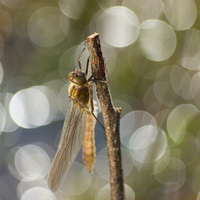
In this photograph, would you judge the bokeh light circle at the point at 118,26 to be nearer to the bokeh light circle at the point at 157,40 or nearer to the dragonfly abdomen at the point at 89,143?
the bokeh light circle at the point at 157,40

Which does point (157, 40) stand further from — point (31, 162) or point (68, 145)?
point (31, 162)

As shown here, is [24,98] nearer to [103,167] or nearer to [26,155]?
[26,155]

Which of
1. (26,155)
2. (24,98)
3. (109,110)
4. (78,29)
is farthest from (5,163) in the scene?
(109,110)

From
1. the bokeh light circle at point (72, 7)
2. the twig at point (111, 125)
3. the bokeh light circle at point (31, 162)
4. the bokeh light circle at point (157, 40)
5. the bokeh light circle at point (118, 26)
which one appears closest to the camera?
the twig at point (111, 125)

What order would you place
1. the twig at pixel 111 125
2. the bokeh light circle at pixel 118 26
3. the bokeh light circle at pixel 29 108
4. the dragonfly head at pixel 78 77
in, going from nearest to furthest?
the twig at pixel 111 125 < the dragonfly head at pixel 78 77 < the bokeh light circle at pixel 118 26 < the bokeh light circle at pixel 29 108

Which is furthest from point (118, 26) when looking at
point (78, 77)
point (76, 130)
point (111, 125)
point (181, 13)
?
point (111, 125)

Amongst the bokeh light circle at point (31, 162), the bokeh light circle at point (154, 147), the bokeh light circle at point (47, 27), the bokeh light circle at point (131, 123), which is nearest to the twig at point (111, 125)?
the bokeh light circle at point (154, 147)
